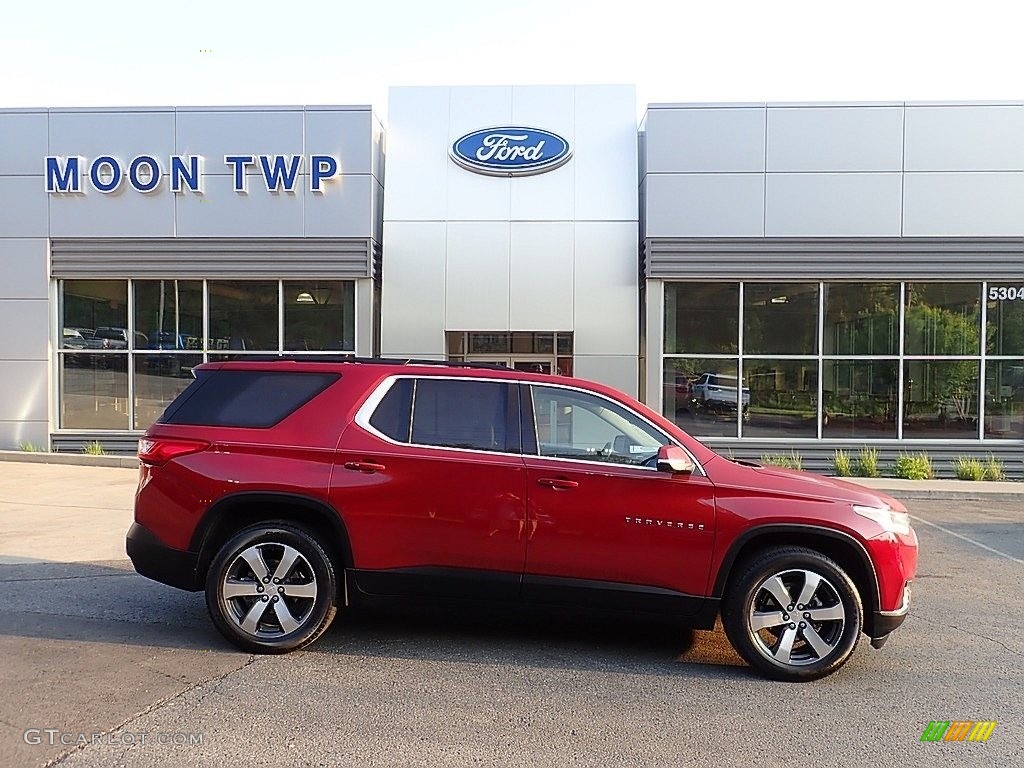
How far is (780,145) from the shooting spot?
15367 mm

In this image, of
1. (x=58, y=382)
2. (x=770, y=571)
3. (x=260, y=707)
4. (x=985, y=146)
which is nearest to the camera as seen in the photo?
(x=260, y=707)

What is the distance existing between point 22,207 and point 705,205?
13167 millimetres

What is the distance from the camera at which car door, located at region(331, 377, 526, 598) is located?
16.5ft

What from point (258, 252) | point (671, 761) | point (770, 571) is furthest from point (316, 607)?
point (258, 252)

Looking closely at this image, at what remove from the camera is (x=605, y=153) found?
1577cm

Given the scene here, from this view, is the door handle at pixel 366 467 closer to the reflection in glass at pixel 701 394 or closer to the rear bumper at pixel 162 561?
the rear bumper at pixel 162 561

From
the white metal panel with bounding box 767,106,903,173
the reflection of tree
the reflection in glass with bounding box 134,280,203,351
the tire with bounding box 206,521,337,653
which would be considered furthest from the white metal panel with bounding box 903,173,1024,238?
the tire with bounding box 206,521,337,653

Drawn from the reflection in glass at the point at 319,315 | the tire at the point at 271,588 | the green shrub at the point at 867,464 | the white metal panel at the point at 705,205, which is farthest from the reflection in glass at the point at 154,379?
the green shrub at the point at 867,464

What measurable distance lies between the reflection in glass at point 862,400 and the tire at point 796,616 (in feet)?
38.0

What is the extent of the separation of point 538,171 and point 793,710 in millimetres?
12647

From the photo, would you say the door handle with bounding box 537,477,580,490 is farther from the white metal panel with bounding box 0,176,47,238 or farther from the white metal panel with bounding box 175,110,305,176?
the white metal panel with bounding box 0,176,47,238

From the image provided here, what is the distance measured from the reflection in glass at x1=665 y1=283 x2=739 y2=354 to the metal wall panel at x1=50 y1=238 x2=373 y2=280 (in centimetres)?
585

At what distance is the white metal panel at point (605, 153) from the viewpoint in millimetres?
15547

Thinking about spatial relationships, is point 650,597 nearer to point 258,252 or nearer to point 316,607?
point 316,607
